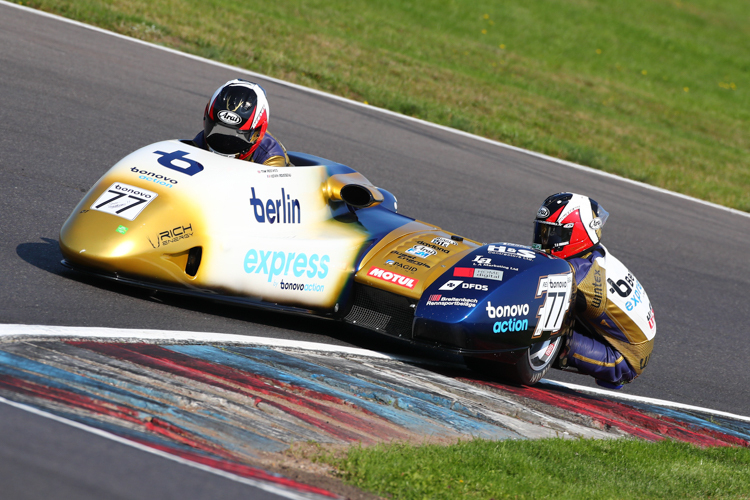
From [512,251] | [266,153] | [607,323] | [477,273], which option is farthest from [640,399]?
[266,153]

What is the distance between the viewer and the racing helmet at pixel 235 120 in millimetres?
5082

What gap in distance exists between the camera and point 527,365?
16.1 feet

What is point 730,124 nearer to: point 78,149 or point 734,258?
point 734,258

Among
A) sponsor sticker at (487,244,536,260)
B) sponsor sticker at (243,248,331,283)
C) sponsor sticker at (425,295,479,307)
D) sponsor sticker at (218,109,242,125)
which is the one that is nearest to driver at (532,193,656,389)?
sponsor sticker at (487,244,536,260)

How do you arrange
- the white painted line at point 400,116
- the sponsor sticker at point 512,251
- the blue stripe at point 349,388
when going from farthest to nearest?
the white painted line at point 400,116 < the sponsor sticker at point 512,251 < the blue stripe at point 349,388

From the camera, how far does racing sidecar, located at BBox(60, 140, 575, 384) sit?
14.6ft

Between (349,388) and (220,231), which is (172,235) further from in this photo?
(349,388)

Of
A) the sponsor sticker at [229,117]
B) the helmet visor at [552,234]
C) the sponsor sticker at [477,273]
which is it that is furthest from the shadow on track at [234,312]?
the sponsor sticker at [229,117]

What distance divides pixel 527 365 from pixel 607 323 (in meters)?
0.66

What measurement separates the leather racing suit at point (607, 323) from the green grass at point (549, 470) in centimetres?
77

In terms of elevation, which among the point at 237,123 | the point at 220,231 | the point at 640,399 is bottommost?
the point at 640,399

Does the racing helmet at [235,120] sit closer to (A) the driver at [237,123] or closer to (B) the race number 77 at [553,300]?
(A) the driver at [237,123]

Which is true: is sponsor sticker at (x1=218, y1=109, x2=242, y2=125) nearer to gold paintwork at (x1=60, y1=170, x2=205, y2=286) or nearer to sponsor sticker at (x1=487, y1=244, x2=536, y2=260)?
gold paintwork at (x1=60, y1=170, x2=205, y2=286)

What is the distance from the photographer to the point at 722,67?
21.8 meters
